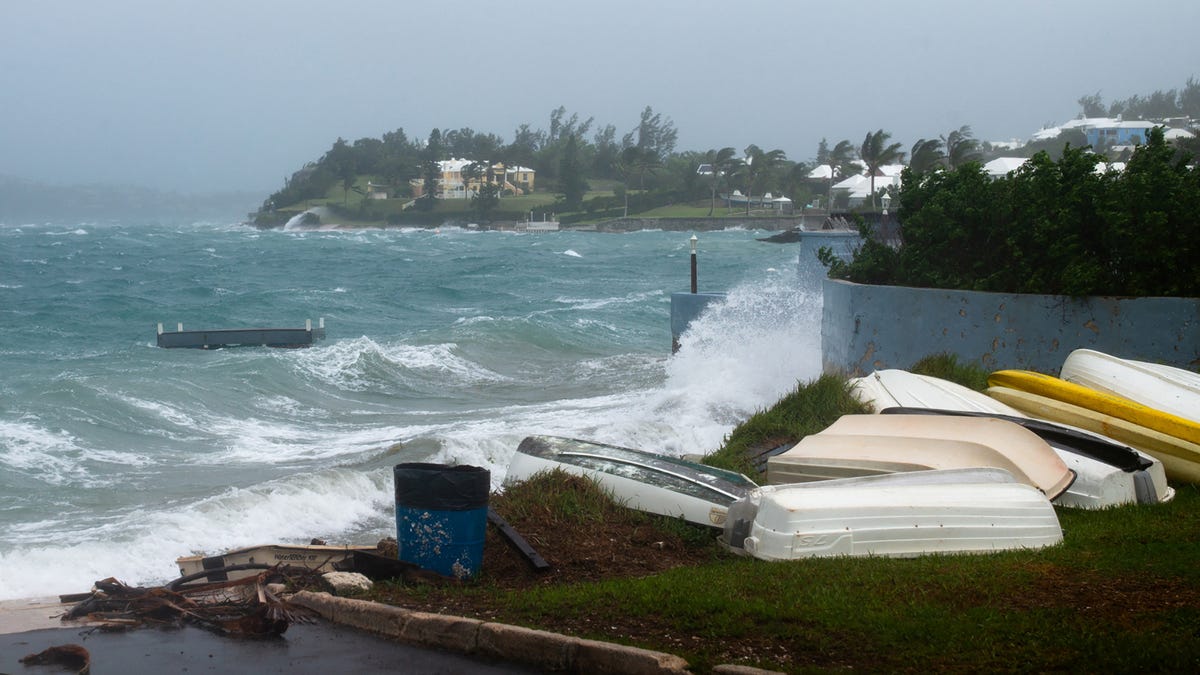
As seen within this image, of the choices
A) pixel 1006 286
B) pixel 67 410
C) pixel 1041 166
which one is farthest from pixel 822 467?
pixel 67 410

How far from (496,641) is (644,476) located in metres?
3.02

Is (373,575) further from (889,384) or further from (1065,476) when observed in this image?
(889,384)

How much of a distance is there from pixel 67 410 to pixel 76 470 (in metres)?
4.61

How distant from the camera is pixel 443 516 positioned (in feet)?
23.3

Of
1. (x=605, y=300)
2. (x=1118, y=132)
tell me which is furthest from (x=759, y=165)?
(x=605, y=300)

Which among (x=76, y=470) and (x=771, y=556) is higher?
(x=771, y=556)

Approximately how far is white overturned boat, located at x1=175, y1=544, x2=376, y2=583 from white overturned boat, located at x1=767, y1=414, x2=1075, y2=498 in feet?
11.1

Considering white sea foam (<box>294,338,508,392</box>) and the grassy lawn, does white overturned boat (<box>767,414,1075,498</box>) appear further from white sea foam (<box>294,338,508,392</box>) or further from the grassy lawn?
white sea foam (<box>294,338,508,392</box>)

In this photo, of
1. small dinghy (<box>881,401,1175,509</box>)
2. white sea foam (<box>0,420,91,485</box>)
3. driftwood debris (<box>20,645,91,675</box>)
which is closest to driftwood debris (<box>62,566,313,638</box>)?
driftwood debris (<box>20,645,91,675</box>)

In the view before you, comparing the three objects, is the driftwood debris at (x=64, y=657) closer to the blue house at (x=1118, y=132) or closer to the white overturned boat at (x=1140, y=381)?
the white overturned boat at (x=1140, y=381)

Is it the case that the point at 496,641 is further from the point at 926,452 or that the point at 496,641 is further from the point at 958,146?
the point at 958,146

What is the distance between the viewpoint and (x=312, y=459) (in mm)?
16391

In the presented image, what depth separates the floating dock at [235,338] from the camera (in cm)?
3291

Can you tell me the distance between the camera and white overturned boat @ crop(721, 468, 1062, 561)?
7156 millimetres
